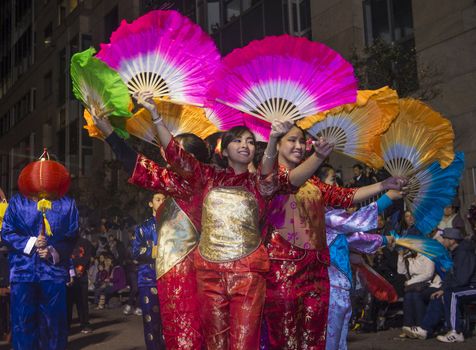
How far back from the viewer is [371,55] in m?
11.3

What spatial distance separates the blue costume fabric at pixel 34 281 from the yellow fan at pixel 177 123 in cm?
195

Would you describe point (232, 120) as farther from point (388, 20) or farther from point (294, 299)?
point (388, 20)

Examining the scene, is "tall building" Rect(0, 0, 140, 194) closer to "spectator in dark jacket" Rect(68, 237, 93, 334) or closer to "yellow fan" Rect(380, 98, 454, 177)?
"spectator in dark jacket" Rect(68, 237, 93, 334)

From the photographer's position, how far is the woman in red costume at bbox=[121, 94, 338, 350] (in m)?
3.21

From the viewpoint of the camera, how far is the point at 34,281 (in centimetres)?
529

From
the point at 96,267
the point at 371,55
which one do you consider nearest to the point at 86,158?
the point at 96,267

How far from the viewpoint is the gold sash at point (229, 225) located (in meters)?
3.29

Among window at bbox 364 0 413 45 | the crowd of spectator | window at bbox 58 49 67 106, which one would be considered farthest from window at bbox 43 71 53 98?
the crowd of spectator

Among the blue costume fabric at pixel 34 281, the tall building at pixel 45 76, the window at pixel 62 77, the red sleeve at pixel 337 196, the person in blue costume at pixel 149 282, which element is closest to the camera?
the red sleeve at pixel 337 196

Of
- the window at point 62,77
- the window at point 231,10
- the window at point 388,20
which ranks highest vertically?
the window at point 62,77

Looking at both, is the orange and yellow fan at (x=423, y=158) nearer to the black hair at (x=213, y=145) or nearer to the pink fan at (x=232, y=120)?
the pink fan at (x=232, y=120)

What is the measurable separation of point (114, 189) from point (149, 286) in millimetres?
16169

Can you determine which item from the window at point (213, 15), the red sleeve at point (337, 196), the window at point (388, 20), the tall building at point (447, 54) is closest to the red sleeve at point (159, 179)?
the red sleeve at point (337, 196)

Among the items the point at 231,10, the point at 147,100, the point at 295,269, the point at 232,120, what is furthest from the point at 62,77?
the point at 295,269
